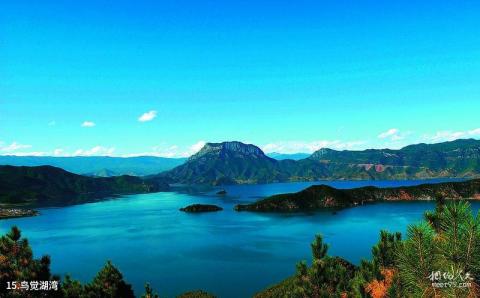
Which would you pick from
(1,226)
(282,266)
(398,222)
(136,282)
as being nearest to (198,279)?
(136,282)

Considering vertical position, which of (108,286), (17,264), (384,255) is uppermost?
(384,255)

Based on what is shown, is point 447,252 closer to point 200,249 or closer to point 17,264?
point 17,264

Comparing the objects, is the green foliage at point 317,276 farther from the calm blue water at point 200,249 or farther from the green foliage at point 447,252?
the calm blue water at point 200,249

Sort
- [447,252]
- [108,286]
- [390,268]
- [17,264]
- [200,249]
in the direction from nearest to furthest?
[447,252]
[390,268]
[17,264]
[108,286]
[200,249]

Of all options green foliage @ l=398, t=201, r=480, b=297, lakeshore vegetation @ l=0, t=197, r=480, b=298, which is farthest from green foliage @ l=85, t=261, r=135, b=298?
green foliage @ l=398, t=201, r=480, b=297

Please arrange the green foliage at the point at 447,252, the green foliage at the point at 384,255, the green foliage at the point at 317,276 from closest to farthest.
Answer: the green foliage at the point at 447,252 → the green foliage at the point at 384,255 → the green foliage at the point at 317,276

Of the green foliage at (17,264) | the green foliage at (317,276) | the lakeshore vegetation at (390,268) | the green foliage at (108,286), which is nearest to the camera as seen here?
the lakeshore vegetation at (390,268)

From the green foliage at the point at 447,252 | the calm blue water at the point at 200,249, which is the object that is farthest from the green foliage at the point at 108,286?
the calm blue water at the point at 200,249

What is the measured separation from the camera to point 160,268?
10631 cm

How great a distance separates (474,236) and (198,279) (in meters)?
92.9

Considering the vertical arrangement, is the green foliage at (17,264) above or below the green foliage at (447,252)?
below

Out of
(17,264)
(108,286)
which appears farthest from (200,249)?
(17,264)

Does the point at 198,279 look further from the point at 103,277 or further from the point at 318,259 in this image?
the point at 318,259

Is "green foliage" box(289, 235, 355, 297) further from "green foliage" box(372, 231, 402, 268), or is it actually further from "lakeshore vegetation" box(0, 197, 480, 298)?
"green foliage" box(372, 231, 402, 268)
